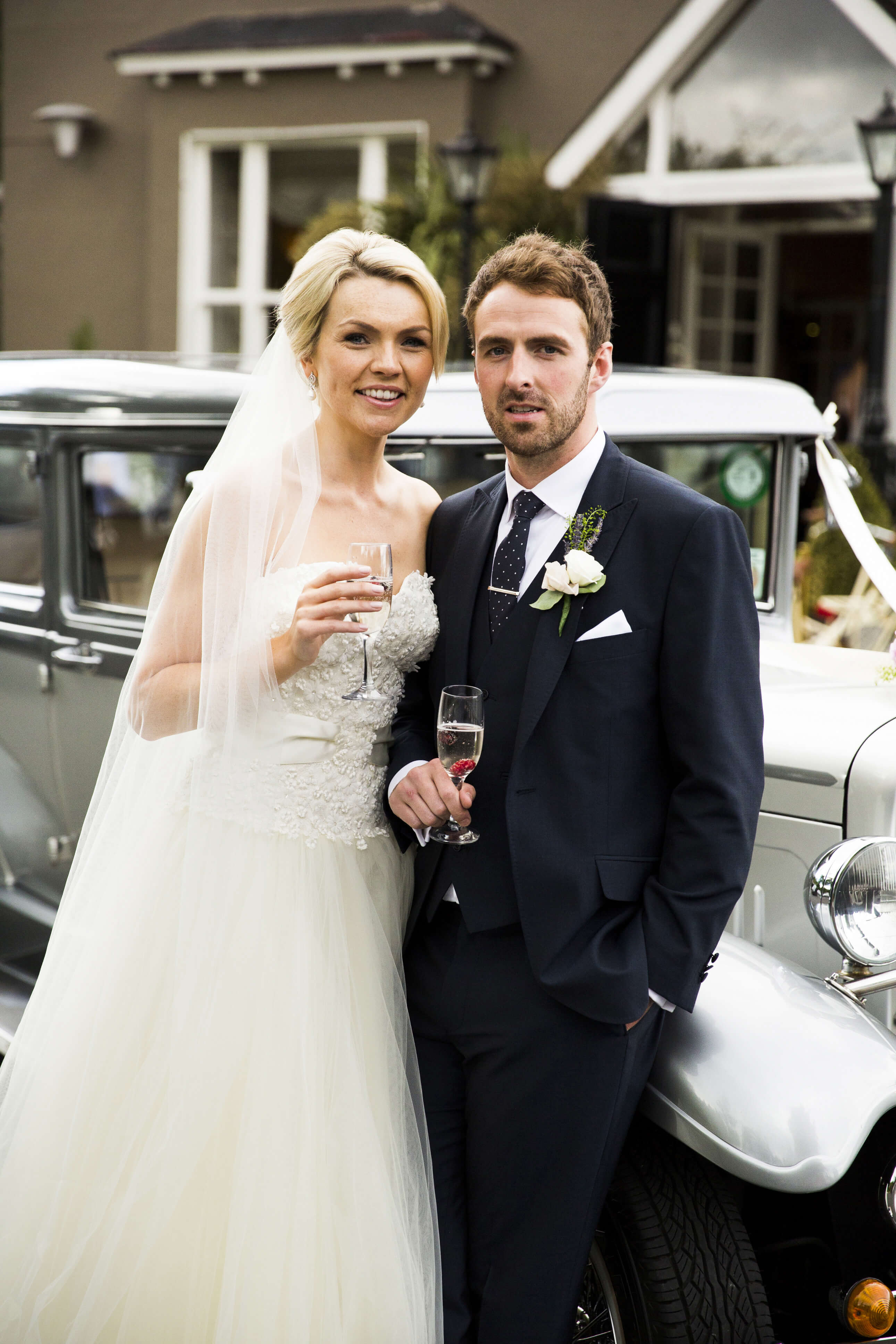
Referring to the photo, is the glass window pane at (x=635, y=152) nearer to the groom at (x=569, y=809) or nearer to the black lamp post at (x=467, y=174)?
the black lamp post at (x=467, y=174)

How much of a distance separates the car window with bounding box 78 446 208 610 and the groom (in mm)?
1268

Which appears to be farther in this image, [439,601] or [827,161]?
[827,161]

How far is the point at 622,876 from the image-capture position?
2.03 meters

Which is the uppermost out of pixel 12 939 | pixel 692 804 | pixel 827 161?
pixel 827 161

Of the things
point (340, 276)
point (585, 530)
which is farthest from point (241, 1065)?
point (340, 276)

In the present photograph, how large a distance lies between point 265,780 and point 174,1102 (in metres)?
0.56

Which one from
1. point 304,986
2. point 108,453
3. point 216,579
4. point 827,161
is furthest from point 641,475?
point 827,161

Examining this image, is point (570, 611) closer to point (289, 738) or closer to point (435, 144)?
point (289, 738)

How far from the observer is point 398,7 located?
10.9 m

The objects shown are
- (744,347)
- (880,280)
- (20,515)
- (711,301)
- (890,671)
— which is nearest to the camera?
(890,671)

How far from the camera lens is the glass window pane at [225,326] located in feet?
39.6

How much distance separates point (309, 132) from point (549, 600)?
10.3 metres

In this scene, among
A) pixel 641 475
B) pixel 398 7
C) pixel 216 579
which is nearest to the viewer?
pixel 641 475

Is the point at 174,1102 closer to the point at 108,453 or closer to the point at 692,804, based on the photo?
the point at 692,804
